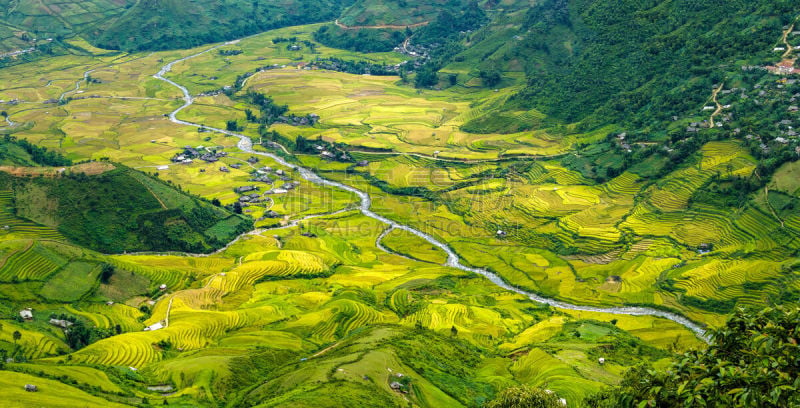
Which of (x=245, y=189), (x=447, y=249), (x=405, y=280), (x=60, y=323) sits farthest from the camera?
(x=245, y=189)

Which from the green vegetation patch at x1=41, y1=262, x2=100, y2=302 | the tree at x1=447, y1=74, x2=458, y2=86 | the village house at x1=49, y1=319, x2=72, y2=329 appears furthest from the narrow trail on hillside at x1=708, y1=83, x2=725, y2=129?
the village house at x1=49, y1=319, x2=72, y2=329

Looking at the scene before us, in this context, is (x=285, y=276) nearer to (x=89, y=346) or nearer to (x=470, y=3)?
(x=89, y=346)

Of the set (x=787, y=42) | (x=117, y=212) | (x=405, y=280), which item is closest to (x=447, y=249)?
(x=405, y=280)

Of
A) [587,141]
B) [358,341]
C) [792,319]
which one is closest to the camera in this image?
[792,319]

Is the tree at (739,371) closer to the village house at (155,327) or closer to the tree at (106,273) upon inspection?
the village house at (155,327)

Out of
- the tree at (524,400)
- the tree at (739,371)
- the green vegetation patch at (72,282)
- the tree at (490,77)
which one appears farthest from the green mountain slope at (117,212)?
the tree at (490,77)

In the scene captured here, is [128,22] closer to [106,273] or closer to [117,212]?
[117,212]

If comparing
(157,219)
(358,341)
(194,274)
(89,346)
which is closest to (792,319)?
(358,341)
